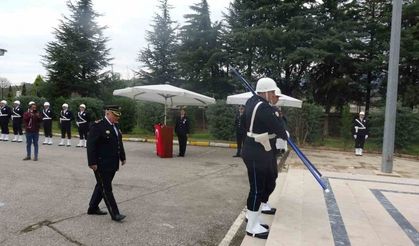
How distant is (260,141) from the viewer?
5.12 metres

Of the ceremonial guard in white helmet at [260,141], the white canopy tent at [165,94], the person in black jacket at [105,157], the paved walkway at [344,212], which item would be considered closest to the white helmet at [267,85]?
the ceremonial guard in white helmet at [260,141]

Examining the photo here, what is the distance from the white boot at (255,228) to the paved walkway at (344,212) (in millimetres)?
111

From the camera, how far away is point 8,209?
20.9ft

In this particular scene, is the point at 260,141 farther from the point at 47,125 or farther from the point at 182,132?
the point at 47,125

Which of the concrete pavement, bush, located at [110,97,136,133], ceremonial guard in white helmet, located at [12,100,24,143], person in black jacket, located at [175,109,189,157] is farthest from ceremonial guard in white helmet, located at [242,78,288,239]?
bush, located at [110,97,136,133]

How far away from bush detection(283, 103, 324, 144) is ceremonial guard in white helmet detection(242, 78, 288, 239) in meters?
14.4

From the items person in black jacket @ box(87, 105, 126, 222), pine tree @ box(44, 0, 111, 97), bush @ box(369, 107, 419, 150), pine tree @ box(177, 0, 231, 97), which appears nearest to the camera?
person in black jacket @ box(87, 105, 126, 222)

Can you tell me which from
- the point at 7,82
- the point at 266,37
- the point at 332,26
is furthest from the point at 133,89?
the point at 7,82

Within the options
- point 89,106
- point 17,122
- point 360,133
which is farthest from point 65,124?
point 360,133

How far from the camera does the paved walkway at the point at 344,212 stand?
17.0ft

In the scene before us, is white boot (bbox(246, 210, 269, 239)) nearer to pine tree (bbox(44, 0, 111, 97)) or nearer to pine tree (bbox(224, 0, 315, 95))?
pine tree (bbox(224, 0, 315, 95))

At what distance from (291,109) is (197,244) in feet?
50.4

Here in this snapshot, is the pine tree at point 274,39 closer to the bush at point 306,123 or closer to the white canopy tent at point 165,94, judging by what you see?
the bush at point 306,123

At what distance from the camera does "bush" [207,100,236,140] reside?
815 inches
